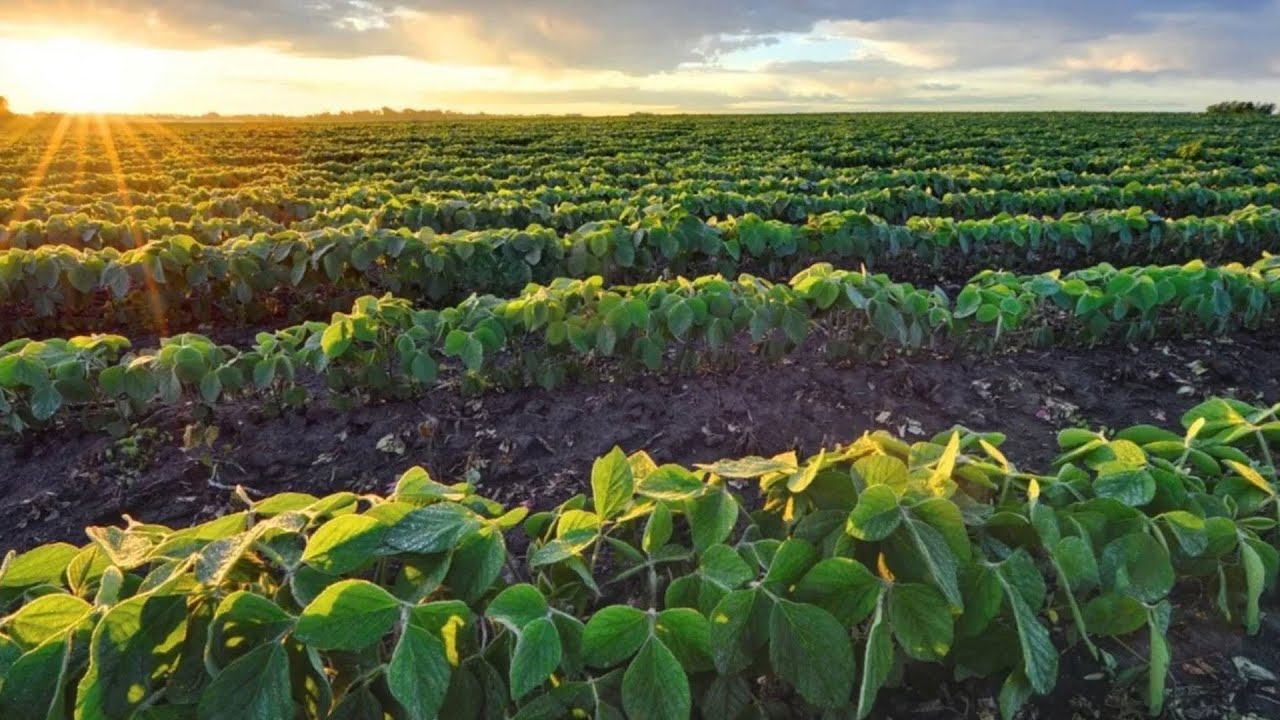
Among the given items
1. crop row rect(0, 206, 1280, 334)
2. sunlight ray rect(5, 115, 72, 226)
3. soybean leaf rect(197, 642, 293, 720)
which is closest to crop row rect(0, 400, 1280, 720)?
soybean leaf rect(197, 642, 293, 720)

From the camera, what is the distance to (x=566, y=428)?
3732 mm

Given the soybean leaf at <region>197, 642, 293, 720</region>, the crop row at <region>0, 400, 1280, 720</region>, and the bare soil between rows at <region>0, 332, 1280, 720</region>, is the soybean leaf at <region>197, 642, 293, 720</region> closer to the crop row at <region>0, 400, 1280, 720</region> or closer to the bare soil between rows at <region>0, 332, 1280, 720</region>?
the crop row at <region>0, 400, 1280, 720</region>

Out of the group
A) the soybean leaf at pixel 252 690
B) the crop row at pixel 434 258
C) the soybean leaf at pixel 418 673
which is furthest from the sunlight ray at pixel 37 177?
the soybean leaf at pixel 418 673

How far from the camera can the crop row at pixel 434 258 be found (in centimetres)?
511

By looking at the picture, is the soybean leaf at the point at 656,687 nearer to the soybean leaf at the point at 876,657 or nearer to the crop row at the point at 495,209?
the soybean leaf at the point at 876,657

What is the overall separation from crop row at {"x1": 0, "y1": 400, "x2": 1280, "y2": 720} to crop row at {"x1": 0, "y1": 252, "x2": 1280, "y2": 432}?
198 cm

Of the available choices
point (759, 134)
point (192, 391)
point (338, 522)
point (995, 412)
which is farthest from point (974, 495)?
point (759, 134)

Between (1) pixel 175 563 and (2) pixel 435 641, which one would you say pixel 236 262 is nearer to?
(1) pixel 175 563

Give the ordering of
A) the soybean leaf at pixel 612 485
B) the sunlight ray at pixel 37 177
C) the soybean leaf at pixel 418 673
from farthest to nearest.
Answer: the sunlight ray at pixel 37 177
the soybean leaf at pixel 612 485
the soybean leaf at pixel 418 673

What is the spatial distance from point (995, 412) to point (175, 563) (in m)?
3.65

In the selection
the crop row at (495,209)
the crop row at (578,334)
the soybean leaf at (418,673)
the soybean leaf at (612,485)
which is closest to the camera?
the soybean leaf at (418,673)

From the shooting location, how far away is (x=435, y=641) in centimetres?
104

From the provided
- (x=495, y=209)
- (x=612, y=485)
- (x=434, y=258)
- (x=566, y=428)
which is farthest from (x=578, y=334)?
(x=495, y=209)

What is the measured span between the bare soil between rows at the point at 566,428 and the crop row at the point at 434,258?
4.84 ft
